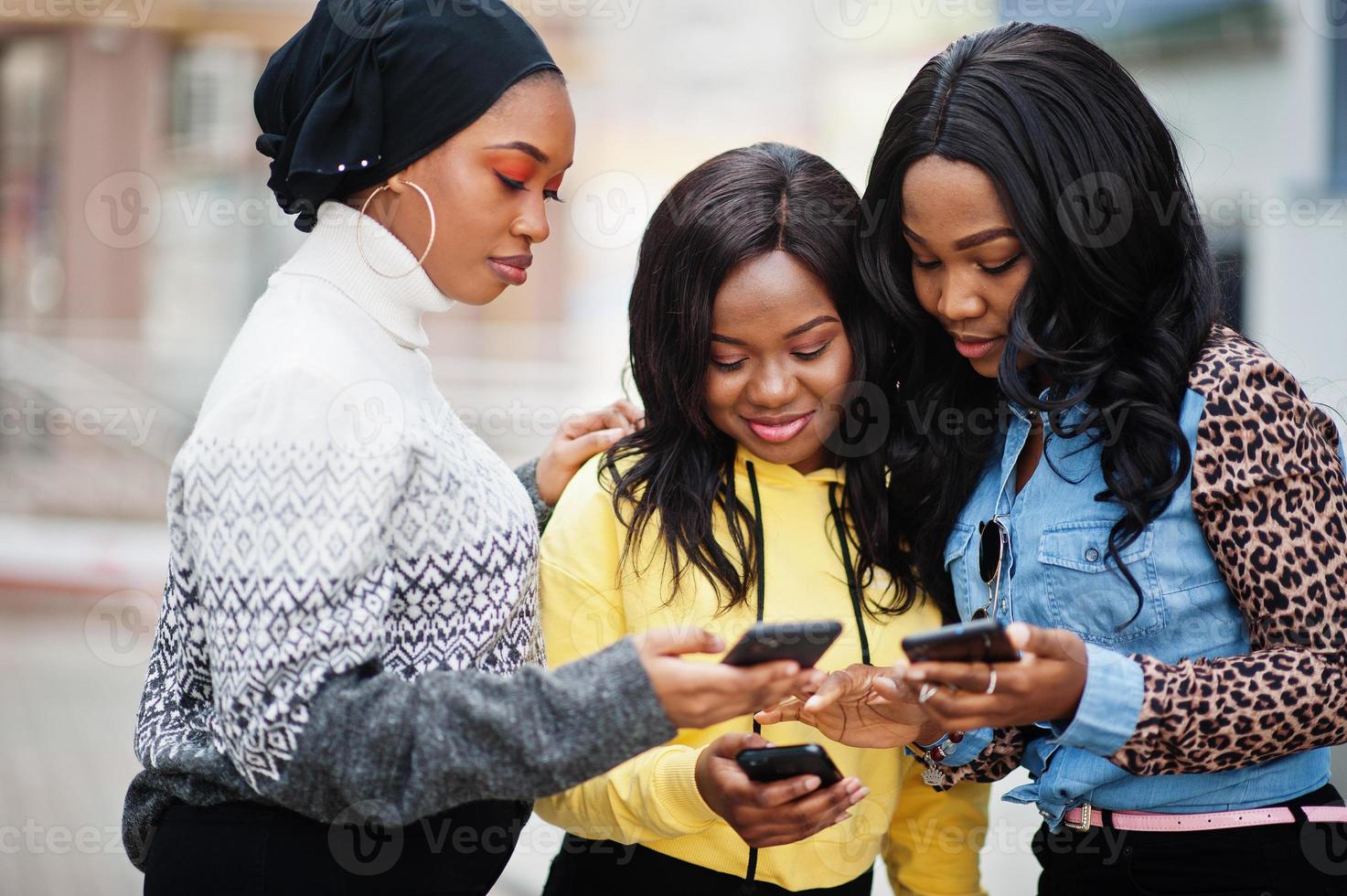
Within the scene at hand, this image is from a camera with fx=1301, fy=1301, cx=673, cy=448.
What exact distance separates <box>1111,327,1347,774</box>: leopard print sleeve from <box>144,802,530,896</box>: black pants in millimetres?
1015

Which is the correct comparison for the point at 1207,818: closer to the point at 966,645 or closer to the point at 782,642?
the point at 966,645

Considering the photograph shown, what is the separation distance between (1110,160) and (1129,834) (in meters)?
1.06

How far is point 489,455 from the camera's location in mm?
2049

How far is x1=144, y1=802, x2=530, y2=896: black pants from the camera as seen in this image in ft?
5.88

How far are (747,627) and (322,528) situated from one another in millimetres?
871

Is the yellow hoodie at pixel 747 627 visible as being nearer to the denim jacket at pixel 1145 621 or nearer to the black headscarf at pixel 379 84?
the denim jacket at pixel 1145 621

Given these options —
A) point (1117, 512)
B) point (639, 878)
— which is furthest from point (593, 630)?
point (1117, 512)

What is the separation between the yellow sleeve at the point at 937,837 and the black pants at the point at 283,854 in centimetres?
98

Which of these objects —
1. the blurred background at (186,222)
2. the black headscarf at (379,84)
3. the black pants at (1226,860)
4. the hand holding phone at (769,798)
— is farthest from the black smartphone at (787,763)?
the blurred background at (186,222)

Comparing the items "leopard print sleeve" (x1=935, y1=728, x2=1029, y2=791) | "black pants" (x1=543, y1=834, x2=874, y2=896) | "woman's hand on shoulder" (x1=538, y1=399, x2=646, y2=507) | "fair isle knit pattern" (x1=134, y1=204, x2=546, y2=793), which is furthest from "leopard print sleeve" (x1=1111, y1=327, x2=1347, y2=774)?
"woman's hand on shoulder" (x1=538, y1=399, x2=646, y2=507)

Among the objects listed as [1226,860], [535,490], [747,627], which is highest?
[535,490]

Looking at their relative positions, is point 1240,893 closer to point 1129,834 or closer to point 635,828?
point 1129,834

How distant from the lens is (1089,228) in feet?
6.61

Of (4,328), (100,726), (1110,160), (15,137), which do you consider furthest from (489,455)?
(15,137)
